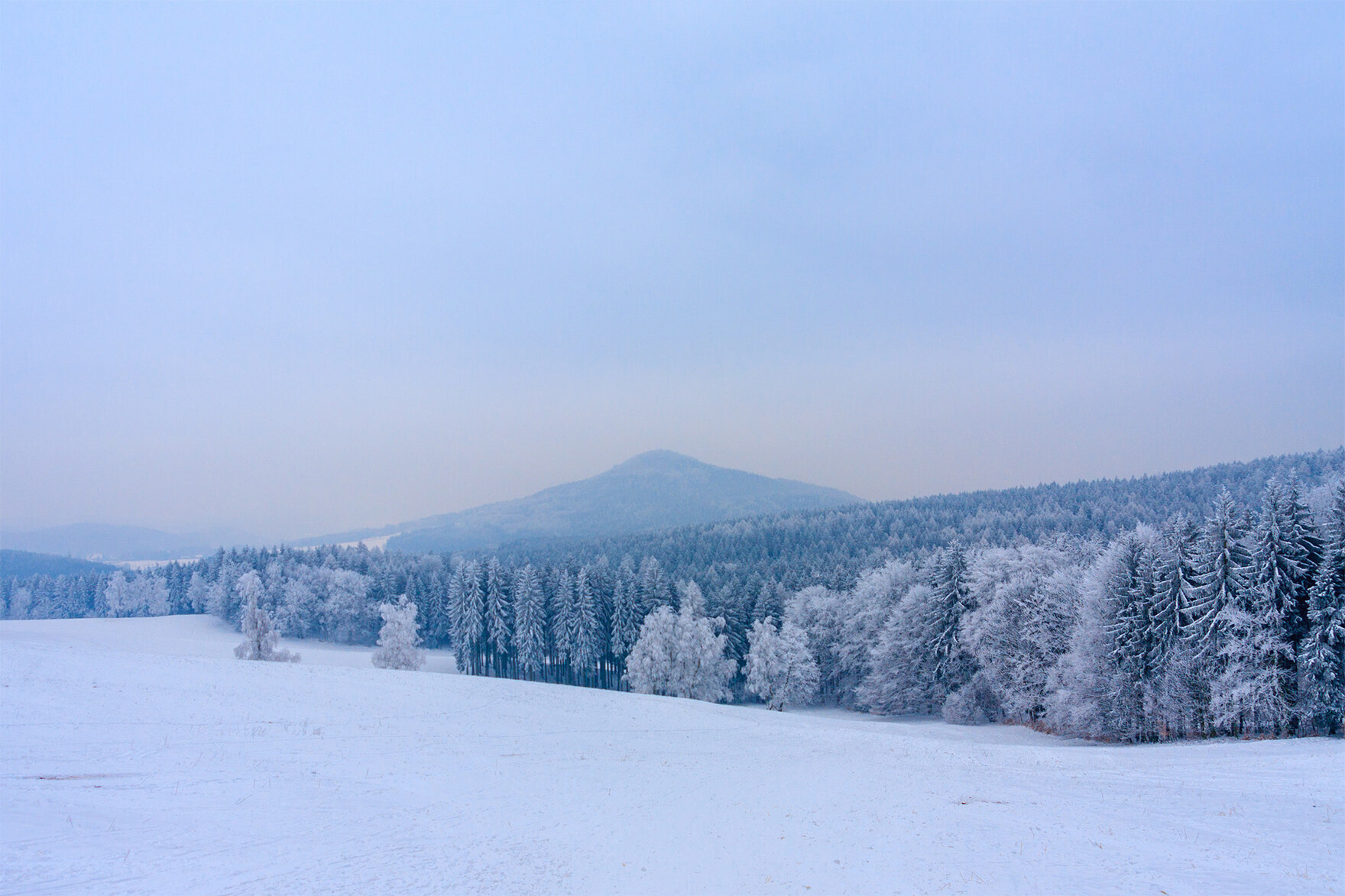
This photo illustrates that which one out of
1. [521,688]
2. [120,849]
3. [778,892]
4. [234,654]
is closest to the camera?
[120,849]

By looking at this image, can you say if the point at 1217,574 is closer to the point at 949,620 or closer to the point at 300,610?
the point at 949,620

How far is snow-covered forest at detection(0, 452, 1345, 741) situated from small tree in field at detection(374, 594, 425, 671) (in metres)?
1.58

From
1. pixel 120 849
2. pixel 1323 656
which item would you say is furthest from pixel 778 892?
pixel 1323 656

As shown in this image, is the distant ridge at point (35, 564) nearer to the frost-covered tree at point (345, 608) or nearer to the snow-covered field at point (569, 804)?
the frost-covered tree at point (345, 608)

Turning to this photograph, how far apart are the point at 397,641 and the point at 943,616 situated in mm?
49971

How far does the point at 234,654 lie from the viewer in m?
52.5

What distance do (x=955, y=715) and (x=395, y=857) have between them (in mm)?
44314

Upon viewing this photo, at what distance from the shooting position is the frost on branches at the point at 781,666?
200 feet

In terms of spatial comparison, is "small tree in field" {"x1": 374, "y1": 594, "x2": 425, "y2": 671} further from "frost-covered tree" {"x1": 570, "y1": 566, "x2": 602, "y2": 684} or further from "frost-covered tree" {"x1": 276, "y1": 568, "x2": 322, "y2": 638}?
"frost-covered tree" {"x1": 276, "y1": 568, "x2": 322, "y2": 638}

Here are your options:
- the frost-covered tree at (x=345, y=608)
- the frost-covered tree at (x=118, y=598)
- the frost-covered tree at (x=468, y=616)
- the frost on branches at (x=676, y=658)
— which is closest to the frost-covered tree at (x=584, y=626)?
the frost-covered tree at (x=468, y=616)

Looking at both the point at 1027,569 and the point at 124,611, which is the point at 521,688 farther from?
the point at 124,611

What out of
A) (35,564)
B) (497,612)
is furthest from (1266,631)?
(35,564)

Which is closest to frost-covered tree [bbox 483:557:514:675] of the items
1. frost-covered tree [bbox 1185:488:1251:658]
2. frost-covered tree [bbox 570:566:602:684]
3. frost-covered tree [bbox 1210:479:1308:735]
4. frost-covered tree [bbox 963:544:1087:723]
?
frost-covered tree [bbox 570:566:602:684]

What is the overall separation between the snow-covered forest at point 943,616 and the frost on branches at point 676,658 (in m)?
0.16
